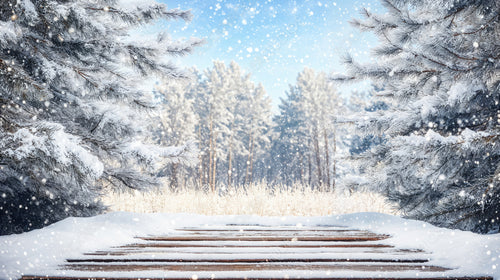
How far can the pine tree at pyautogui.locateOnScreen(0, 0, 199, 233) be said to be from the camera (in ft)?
12.4

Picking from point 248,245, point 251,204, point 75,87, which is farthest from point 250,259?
point 251,204

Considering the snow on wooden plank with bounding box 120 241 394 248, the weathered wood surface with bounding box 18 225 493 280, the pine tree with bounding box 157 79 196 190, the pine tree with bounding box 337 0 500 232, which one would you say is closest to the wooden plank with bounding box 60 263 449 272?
the weathered wood surface with bounding box 18 225 493 280

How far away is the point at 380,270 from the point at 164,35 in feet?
16.4

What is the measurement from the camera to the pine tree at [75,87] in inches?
148

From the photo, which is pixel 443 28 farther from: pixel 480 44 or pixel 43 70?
pixel 43 70

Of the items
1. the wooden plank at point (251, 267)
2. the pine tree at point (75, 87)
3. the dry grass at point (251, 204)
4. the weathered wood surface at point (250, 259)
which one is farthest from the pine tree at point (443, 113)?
the dry grass at point (251, 204)

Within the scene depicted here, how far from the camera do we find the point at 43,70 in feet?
13.3

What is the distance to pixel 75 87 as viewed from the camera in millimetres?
4711

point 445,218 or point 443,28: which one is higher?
point 443,28

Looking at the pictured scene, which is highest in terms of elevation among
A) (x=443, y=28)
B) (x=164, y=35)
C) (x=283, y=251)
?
(x=164, y=35)

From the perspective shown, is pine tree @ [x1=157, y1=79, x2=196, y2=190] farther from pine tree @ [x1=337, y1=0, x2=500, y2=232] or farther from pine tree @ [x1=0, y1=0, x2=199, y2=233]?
pine tree @ [x1=337, y1=0, x2=500, y2=232]

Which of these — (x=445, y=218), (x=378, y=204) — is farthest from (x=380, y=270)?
(x=378, y=204)

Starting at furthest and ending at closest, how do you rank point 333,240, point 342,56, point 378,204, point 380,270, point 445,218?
1. point 378,204
2. point 342,56
3. point 445,218
4. point 333,240
5. point 380,270

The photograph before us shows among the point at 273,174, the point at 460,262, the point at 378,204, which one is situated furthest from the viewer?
the point at 273,174
